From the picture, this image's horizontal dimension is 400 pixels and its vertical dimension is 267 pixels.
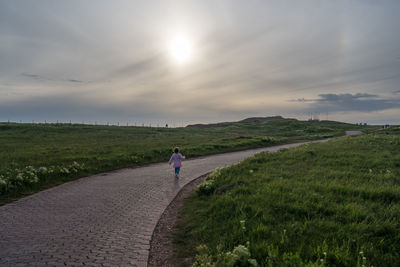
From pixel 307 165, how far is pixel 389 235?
7.58 metres

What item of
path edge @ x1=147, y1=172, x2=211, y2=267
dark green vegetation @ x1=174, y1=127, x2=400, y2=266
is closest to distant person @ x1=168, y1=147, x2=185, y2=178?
path edge @ x1=147, y1=172, x2=211, y2=267

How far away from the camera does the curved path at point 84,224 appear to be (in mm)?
5355

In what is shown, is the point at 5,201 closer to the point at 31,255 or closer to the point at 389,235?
the point at 31,255

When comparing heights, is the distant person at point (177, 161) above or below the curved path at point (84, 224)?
above

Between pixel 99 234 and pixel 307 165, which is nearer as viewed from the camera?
pixel 99 234

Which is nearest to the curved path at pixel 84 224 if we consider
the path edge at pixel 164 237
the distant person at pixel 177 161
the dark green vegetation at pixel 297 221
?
the path edge at pixel 164 237

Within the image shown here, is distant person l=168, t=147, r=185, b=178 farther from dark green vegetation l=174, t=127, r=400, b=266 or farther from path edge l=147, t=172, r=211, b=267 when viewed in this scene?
dark green vegetation l=174, t=127, r=400, b=266

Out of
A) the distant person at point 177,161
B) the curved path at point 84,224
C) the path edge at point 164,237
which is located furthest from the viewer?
the distant person at point 177,161

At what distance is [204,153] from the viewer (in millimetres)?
24438

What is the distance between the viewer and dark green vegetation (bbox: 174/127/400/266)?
14.7ft

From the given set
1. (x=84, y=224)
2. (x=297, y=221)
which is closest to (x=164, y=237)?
(x=84, y=224)

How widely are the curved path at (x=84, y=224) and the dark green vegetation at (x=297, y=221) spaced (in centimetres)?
123

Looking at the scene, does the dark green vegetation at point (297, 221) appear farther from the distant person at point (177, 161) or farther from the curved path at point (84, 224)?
the distant person at point (177, 161)

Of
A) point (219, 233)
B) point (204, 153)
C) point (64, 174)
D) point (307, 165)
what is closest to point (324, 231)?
point (219, 233)
